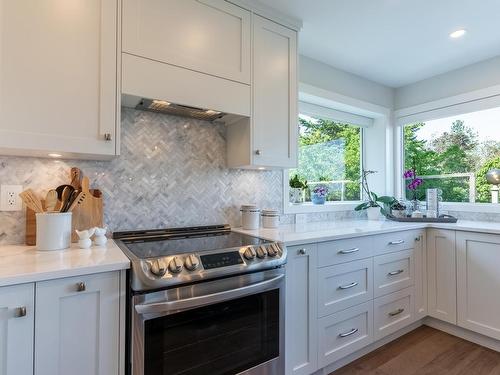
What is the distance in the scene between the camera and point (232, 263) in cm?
138

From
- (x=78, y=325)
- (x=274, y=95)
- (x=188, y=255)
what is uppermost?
(x=274, y=95)

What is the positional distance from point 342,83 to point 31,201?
2676 mm

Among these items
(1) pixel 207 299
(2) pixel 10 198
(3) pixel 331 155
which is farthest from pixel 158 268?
(3) pixel 331 155

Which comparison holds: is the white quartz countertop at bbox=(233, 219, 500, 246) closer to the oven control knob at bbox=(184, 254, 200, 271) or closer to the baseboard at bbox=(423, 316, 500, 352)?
→ the oven control knob at bbox=(184, 254, 200, 271)

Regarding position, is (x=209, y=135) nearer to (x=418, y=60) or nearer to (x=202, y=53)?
(x=202, y=53)

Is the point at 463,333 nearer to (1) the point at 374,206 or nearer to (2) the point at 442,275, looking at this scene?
(2) the point at 442,275

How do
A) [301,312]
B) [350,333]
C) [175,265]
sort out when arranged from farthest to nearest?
1. [350,333]
2. [301,312]
3. [175,265]

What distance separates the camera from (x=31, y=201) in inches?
55.0

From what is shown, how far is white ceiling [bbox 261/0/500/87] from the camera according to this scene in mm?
1920

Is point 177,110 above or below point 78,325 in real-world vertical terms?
above

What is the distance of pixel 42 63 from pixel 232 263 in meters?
1.22

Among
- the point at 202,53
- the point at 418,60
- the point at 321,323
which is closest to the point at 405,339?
the point at 321,323

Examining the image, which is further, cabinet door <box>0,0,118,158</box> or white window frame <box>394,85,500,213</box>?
white window frame <box>394,85,500,213</box>

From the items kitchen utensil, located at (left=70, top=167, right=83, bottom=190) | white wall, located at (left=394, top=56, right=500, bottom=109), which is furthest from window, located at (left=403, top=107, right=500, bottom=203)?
kitchen utensil, located at (left=70, top=167, right=83, bottom=190)
